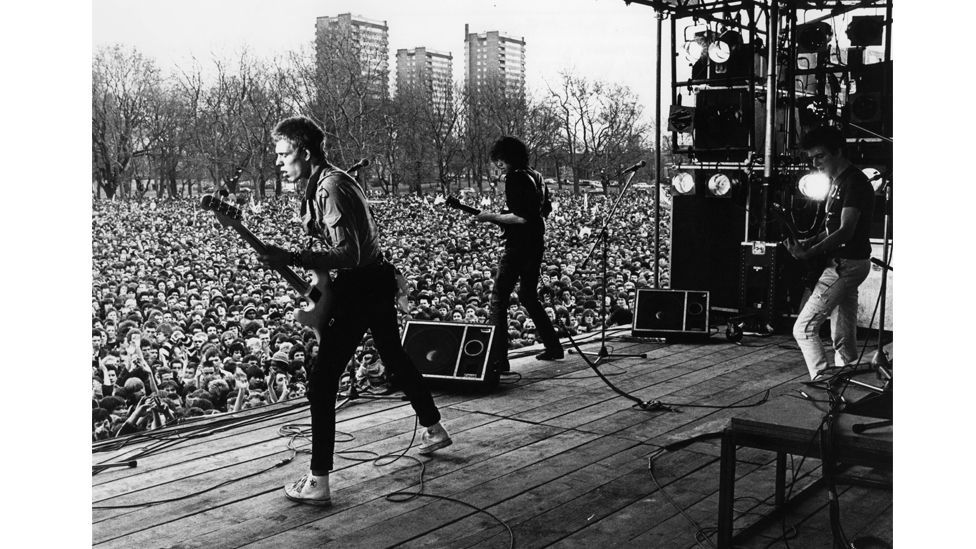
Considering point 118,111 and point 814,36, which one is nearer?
point 118,111

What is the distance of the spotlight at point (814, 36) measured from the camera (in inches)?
261

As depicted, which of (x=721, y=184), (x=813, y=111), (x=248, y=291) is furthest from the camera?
(x=248, y=291)

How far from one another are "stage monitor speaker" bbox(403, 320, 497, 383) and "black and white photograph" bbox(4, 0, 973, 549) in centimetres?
2

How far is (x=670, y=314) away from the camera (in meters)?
6.72

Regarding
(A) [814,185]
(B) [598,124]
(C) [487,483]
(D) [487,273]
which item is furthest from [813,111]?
(C) [487,483]

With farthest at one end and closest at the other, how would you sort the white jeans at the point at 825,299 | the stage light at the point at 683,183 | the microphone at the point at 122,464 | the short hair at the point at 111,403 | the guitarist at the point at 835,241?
the stage light at the point at 683,183 < the short hair at the point at 111,403 < the white jeans at the point at 825,299 < the guitarist at the point at 835,241 < the microphone at the point at 122,464

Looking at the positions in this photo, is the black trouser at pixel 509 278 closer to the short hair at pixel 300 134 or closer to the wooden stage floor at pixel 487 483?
the wooden stage floor at pixel 487 483

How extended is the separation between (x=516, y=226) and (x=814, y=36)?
9.52ft

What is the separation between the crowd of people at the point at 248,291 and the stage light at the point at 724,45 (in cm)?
130

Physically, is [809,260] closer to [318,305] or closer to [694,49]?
[318,305]

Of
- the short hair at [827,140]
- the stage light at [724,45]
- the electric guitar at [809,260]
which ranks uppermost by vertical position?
the stage light at [724,45]

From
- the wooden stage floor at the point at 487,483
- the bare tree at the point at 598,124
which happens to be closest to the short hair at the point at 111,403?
the wooden stage floor at the point at 487,483

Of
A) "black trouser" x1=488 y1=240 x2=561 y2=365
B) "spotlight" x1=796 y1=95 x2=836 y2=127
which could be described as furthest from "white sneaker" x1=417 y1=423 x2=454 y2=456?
"spotlight" x1=796 y1=95 x2=836 y2=127
